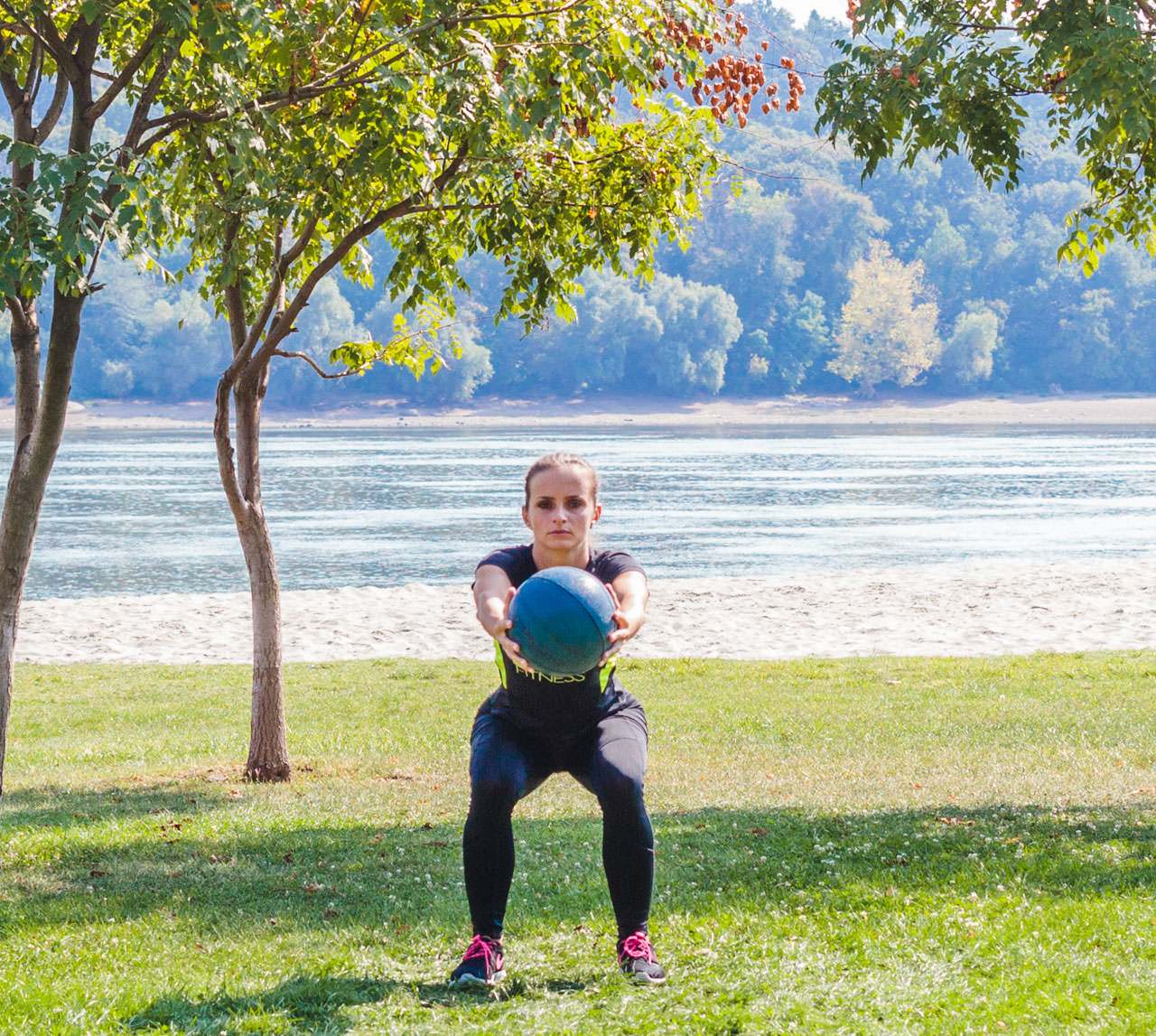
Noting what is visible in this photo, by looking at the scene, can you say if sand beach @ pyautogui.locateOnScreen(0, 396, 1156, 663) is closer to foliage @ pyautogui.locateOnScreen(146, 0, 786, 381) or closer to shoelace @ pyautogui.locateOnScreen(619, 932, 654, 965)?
foliage @ pyautogui.locateOnScreen(146, 0, 786, 381)

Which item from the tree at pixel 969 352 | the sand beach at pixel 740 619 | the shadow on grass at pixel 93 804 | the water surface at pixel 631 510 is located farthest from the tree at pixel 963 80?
the tree at pixel 969 352

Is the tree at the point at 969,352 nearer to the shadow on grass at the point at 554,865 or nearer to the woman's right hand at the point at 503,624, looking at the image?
the shadow on grass at the point at 554,865

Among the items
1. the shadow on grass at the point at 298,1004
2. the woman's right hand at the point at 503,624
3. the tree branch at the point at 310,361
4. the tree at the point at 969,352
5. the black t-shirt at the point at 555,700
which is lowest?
the shadow on grass at the point at 298,1004

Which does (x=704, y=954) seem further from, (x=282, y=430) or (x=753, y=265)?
(x=753, y=265)

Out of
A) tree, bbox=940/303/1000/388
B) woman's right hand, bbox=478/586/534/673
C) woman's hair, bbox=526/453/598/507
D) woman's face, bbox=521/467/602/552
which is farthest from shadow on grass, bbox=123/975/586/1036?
tree, bbox=940/303/1000/388

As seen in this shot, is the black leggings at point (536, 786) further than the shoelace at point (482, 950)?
No

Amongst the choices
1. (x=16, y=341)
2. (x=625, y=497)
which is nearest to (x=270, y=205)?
(x=16, y=341)

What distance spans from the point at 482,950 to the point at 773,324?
154 metres

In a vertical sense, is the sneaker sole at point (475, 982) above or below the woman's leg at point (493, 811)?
below

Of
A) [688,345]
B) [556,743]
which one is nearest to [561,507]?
[556,743]

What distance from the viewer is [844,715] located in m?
13.6

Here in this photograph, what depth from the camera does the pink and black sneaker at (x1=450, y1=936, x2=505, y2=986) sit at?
5391 millimetres

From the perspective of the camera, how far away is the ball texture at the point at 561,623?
17.0 feet

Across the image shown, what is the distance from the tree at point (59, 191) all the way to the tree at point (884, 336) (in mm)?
138134
